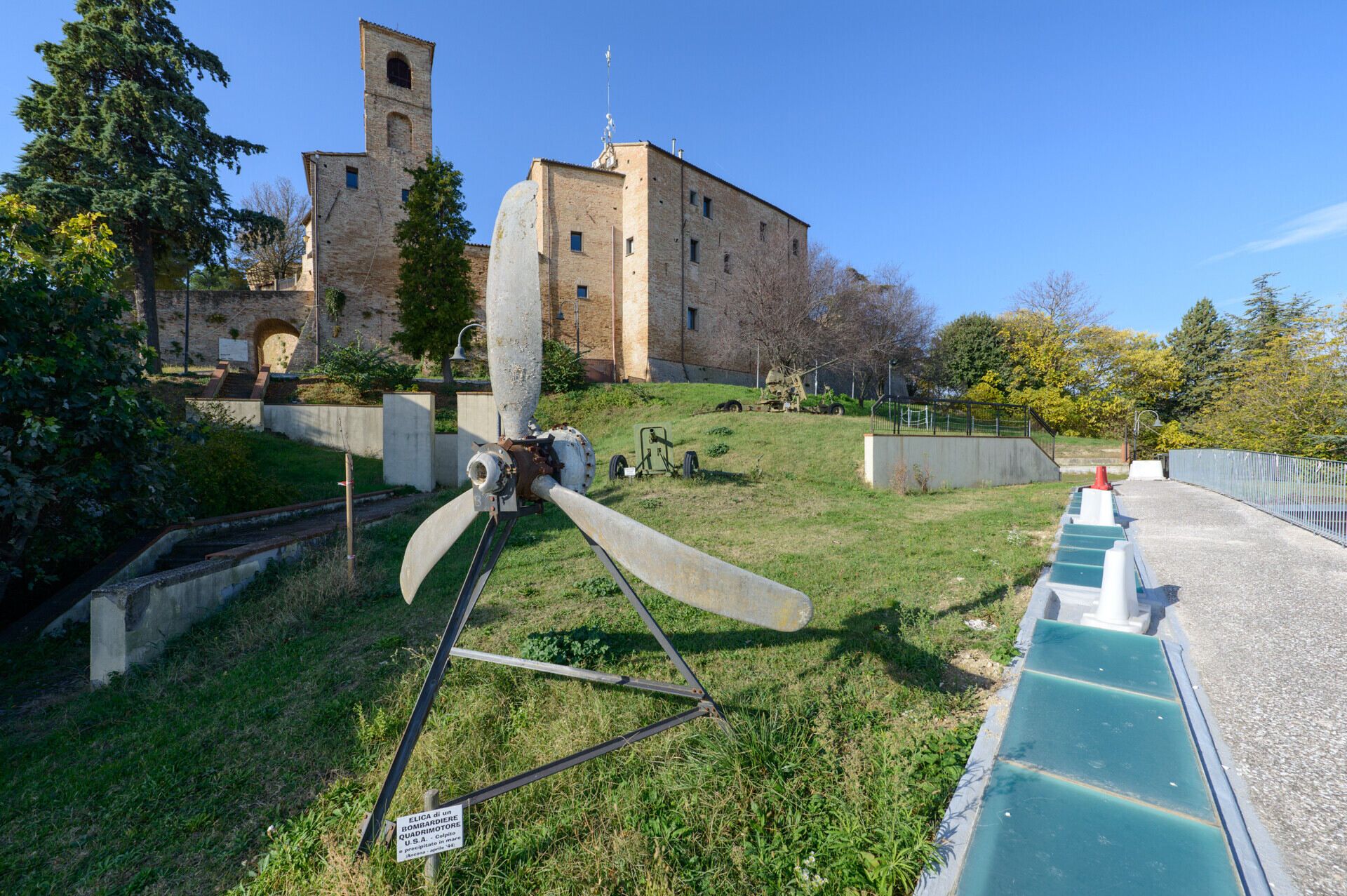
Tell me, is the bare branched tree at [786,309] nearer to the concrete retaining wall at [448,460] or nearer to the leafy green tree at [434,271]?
the leafy green tree at [434,271]

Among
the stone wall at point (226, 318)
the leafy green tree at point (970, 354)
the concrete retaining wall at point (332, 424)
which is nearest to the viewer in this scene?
the concrete retaining wall at point (332, 424)

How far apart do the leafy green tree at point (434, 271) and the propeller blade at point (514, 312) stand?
25186 mm

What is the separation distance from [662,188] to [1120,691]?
1438 inches

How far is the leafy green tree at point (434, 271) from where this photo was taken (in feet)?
88.4

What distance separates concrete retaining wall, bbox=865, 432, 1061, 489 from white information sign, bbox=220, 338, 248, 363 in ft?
106

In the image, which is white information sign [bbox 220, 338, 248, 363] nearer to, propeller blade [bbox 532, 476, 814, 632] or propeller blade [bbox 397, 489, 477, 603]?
propeller blade [bbox 397, 489, 477, 603]

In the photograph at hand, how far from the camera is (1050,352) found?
34.9m

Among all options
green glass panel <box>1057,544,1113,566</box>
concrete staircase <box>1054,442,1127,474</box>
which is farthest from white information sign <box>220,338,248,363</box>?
concrete staircase <box>1054,442,1127,474</box>

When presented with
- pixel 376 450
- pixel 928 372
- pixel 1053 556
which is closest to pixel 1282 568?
pixel 1053 556

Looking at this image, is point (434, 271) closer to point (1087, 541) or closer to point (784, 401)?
point (784, 401)

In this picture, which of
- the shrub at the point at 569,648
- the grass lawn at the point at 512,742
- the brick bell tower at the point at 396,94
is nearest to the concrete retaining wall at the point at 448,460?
the grass lawn at the point at 512,742

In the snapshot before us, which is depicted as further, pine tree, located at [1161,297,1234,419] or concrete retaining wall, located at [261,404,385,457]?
pine tree, located at [1161,297,1234,419]

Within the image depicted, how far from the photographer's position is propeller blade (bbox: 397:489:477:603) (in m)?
3.63

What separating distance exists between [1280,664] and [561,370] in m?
24.7
